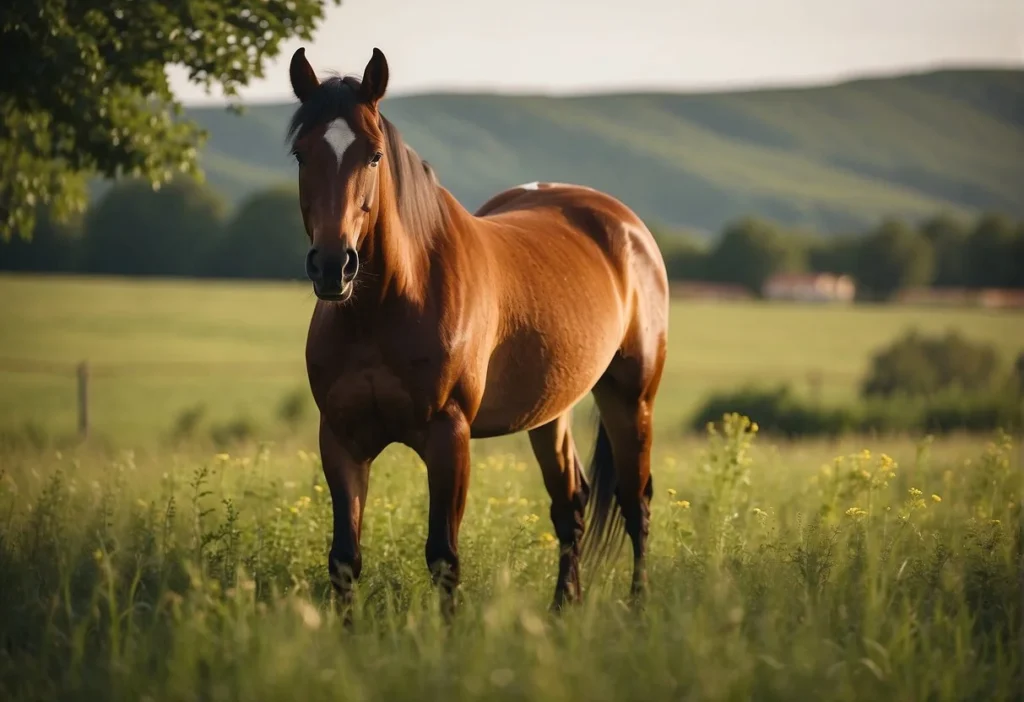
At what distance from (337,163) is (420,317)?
0.78 meters

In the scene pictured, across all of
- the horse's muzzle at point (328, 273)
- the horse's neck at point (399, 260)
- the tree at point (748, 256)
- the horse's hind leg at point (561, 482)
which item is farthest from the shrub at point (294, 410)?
the tree at point (748, 256)

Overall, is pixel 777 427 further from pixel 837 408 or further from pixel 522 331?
pixel 522 331

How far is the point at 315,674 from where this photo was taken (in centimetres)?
326

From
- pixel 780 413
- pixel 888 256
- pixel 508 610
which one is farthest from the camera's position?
pixel 888 256

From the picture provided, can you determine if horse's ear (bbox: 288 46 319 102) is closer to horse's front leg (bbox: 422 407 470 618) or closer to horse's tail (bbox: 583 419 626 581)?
horse's front leg (bbox: 422 407 470 618)

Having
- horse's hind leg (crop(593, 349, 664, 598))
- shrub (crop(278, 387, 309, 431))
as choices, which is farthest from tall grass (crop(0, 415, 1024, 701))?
shrub (crop(278, 387, 309, 431))

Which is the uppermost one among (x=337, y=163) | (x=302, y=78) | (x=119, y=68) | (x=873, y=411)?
(x=119, y=68)

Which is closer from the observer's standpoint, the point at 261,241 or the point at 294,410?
the point at 294,410

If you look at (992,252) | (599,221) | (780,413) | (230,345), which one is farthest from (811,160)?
(599,221)

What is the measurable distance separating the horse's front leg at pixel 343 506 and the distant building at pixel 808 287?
9003 cm

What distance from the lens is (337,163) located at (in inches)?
160

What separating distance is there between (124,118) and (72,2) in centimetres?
106

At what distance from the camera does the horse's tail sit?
6.49 m

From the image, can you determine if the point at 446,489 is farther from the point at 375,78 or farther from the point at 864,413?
the point at 864,413
